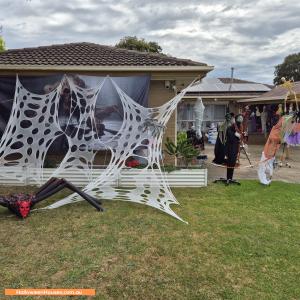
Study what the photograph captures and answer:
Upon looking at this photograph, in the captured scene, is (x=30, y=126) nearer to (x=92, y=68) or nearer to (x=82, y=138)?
(x=82, y=138)

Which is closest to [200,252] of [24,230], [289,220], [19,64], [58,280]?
[58,280]

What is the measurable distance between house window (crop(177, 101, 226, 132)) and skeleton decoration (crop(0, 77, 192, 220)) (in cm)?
1285

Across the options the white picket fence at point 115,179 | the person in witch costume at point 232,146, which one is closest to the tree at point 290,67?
the person in witch costume at point 232,146

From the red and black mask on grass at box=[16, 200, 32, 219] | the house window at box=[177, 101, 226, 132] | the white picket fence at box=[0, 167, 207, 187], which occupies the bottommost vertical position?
the red and black mask on grass at box=[16, 200, 32, 219]

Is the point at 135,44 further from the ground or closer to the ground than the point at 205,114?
further from the ground

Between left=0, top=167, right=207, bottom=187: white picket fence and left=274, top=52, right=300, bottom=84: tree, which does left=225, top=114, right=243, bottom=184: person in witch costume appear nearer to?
left=0, top=167, right=207, bottom=187: white picket fence

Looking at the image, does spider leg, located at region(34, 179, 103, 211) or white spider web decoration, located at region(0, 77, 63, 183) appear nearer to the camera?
spider leg, located at region(34, 179, 103, 211)

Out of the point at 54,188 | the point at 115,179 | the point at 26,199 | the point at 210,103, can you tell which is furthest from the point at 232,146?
the point at 210,103

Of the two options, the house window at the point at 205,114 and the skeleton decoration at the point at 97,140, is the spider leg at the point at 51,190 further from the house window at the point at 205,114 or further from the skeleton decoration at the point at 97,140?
the house window at the point at 205,114

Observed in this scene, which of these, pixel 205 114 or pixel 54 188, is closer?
pixel 54 188

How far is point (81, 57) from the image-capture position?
930 cm

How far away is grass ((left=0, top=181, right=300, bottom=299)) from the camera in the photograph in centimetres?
352

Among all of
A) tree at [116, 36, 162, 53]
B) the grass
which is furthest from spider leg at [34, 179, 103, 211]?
tree at [116, 36, 162, 53]

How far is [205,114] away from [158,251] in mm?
17257
